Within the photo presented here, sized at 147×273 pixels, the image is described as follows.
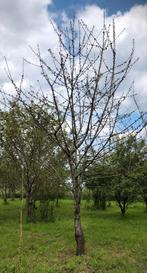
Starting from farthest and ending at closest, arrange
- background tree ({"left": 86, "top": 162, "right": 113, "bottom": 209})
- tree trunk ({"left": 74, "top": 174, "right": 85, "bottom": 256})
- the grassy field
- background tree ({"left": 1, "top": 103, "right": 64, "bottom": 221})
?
background tree ({"left": 1, "top": 103, "right": 64, "bottom": 221}) → background tree ({"left": 86, "top": 162, "right": 113, "bottom": 209}) → tree trunk ({"left": 74, "top": 174, "right": 85, "bottom": 256}) → the grassy field

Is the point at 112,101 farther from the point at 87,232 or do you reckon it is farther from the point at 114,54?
the point at 87,232

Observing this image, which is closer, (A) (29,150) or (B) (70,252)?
(B) (70,252)

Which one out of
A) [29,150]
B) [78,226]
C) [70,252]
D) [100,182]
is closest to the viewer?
[78,226]

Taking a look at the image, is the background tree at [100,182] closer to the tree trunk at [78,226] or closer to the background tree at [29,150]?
the tree trunk at [78,226]

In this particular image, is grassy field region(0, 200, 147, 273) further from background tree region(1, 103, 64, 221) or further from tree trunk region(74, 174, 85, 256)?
background tree region(1, 103, 64, 221)

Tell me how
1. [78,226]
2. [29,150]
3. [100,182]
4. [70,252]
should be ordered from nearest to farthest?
[78,226] < [70,252] < [29,150] < [100,182]

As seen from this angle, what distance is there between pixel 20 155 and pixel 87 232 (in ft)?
19.8

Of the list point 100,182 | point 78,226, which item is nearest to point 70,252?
point 78,226

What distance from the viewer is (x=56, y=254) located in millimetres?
9477

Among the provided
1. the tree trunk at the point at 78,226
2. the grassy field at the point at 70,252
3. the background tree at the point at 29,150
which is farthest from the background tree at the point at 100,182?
the background tree at the point at 29,150

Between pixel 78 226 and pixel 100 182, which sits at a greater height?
pixel 100 182

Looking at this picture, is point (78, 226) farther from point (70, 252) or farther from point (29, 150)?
point (29, 150)

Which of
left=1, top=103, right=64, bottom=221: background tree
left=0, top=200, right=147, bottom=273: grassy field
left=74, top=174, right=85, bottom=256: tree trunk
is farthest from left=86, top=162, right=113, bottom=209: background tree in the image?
left=1, top=103, right=64, bottom=221: background tree

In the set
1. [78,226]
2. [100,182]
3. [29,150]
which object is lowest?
[78,226]
